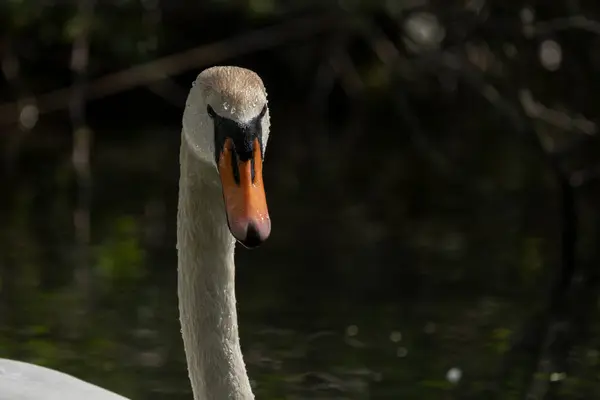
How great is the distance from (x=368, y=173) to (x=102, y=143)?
4121 millimetres

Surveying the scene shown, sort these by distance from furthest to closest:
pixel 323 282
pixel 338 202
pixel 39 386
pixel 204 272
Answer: pixel 338 202
pixel 323 282
pixel 39 386
pixel 204 272

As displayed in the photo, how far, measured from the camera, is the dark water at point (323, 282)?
25.6 feet

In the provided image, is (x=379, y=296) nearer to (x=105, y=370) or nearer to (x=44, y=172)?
(x=105, y=370)

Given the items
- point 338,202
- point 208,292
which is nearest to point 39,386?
point 208,292

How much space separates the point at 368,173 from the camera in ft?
51.4

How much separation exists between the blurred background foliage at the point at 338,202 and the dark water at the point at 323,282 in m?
0.03

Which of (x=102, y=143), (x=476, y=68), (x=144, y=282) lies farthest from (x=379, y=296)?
(x=102, y=143)

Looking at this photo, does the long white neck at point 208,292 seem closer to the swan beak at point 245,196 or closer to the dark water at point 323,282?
the swan beak at point 245,196

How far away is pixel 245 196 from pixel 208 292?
2.68ft

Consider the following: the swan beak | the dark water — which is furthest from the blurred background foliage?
the swan beak

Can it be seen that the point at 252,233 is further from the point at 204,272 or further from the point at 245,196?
the point at 204,272

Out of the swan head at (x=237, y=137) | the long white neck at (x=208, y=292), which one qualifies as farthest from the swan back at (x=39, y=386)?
the swan head at (x=237, y=137)

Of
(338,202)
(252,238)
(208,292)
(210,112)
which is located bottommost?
(252,238)

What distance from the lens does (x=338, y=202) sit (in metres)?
Result: 13.7
